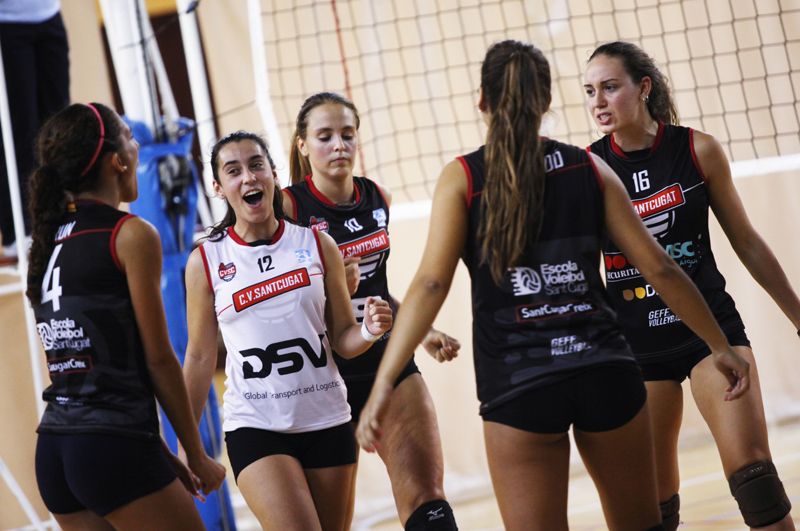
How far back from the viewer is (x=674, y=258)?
3.14 m

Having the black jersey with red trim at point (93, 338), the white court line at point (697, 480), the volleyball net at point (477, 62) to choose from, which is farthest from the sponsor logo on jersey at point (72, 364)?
the volleyball net at point (477, 62)

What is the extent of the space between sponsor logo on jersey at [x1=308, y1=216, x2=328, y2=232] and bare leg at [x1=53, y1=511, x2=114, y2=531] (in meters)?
1.30

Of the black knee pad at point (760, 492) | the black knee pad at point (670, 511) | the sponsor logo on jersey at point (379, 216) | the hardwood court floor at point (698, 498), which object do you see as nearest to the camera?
the black knee pad at point (760, 492)

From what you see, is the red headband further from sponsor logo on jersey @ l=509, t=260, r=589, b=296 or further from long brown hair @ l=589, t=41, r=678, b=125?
long brown hair @ l=589, t=41, r=678, b=125

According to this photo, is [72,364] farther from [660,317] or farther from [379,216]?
[660,317]

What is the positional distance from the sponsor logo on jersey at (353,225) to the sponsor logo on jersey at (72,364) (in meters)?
1.24

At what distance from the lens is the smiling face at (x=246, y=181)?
300 centimetres

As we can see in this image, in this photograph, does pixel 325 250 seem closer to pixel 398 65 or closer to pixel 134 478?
pixel 134 478

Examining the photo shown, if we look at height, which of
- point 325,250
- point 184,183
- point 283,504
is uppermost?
point 184,183

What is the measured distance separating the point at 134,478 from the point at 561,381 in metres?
1.01

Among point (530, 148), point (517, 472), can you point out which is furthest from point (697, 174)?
point (517, 472)

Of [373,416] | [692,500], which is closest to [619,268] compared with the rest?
[373,416]

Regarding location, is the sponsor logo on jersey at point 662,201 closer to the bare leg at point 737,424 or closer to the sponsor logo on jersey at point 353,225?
the bare leg at point 737,424

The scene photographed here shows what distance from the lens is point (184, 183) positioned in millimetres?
4375
